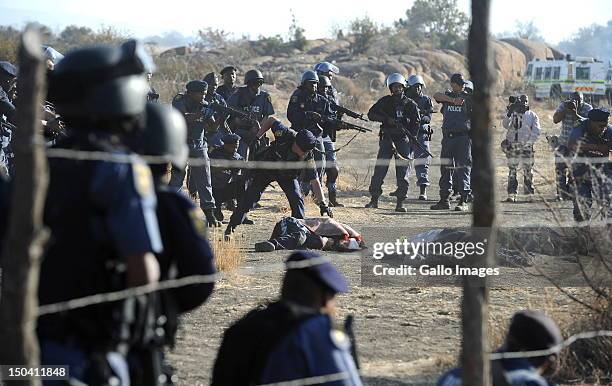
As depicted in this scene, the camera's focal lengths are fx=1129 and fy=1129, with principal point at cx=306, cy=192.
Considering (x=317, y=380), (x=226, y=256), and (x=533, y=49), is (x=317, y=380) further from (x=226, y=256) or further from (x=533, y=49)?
(x=533, y=49)

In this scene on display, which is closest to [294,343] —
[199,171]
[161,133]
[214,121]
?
[161,133]

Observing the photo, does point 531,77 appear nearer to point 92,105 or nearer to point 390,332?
point 390,332

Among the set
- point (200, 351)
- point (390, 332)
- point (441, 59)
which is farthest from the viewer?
point (441, 59)

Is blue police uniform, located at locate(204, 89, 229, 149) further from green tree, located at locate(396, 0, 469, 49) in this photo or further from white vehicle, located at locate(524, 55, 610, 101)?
green tree, located at locate(396, 0, 469, 49)

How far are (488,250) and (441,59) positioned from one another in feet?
147

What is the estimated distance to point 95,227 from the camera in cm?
331

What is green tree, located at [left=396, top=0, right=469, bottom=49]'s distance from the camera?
5409 cm

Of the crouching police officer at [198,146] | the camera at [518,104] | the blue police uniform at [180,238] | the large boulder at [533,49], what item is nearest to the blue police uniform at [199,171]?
the crouching police officer at [198,146]

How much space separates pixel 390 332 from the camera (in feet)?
25.8

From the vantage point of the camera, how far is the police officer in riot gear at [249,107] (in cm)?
1473

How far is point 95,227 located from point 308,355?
36.7 inches

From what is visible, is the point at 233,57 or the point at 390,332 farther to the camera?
the point at 233,57

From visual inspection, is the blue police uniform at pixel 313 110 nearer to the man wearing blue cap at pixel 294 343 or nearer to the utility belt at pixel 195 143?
the utility belt at pixel 195 143

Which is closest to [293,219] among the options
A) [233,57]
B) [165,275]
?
[165,275]
